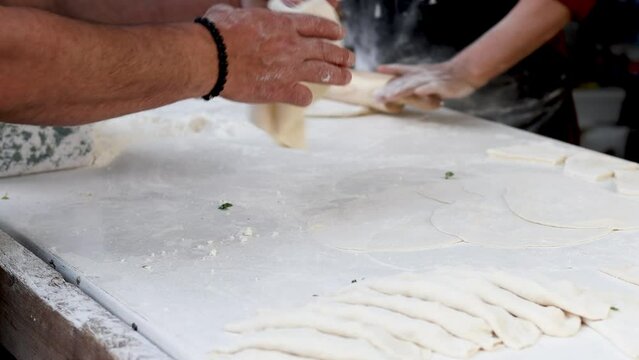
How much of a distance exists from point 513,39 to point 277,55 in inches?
47.9

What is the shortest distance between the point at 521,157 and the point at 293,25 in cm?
83

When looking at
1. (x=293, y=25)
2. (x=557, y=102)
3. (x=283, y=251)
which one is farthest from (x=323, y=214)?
(x=557, y=102)

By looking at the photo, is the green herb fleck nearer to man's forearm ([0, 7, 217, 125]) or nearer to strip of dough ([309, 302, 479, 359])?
man's forearm ([0, 7, 217, 125])

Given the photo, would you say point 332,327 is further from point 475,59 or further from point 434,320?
point 475,59

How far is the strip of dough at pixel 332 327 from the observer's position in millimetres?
1438

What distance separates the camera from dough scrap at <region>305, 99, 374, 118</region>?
3096 mm

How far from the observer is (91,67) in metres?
1.78

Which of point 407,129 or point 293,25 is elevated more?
point 293,25

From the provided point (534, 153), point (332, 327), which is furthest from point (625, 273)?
point (534, 153)

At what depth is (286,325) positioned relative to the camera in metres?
1.52

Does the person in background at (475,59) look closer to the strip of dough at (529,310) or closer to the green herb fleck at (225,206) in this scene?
the green herb fleck at (225,206)

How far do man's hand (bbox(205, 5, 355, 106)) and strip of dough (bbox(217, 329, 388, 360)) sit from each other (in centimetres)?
73

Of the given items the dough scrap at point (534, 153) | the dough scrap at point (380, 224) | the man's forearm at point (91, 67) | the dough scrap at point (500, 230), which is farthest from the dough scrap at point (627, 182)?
the man's forearm at point (91, 67)

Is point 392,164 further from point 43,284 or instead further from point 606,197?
point 43,284
